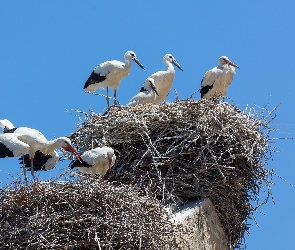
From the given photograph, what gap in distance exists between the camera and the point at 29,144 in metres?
12.7

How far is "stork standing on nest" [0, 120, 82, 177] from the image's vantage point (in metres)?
12.2

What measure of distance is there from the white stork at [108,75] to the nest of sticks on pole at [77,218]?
4870 mm

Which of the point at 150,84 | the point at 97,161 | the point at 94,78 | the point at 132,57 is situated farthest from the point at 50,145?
the point at 132,57

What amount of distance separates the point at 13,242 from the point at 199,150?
11.2ft

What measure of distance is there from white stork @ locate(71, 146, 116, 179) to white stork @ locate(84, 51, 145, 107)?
131 inches

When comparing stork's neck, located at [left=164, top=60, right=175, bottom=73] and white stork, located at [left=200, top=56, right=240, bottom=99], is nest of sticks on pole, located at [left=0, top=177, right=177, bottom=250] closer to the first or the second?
white stork, located at [left=200, top=56, right=240, bottom=99]

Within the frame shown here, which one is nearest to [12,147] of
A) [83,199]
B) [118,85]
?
[83,199]

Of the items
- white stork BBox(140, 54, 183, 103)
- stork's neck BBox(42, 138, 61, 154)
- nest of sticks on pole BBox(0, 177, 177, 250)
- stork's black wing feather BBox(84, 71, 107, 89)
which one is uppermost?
white stork BBox(140, 54, 183, 103)

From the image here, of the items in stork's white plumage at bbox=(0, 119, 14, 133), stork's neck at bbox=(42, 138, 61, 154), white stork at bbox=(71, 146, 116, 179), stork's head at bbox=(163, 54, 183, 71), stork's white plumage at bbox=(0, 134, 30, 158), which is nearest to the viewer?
stork's white plumage at bbox=(0, 134, 30, 158)

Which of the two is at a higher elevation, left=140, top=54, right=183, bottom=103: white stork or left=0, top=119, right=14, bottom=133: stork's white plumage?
left=140, top=54, right=183, bottom=103: white stork

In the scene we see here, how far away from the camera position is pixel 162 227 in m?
11.4

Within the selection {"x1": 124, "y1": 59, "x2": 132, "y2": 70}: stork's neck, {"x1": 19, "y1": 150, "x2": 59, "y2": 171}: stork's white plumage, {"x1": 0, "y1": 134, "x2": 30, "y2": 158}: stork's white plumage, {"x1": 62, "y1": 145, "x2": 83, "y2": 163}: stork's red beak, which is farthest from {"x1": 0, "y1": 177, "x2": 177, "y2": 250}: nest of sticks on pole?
{"x1": 124, "y1": 59, "x2": 132, "y2": 70}: stork's neck

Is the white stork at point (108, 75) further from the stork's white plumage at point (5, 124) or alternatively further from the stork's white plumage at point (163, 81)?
the stork's white plumage at point (5, 124)

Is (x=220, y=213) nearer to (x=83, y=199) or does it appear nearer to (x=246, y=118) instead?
(x=246, y=118)
